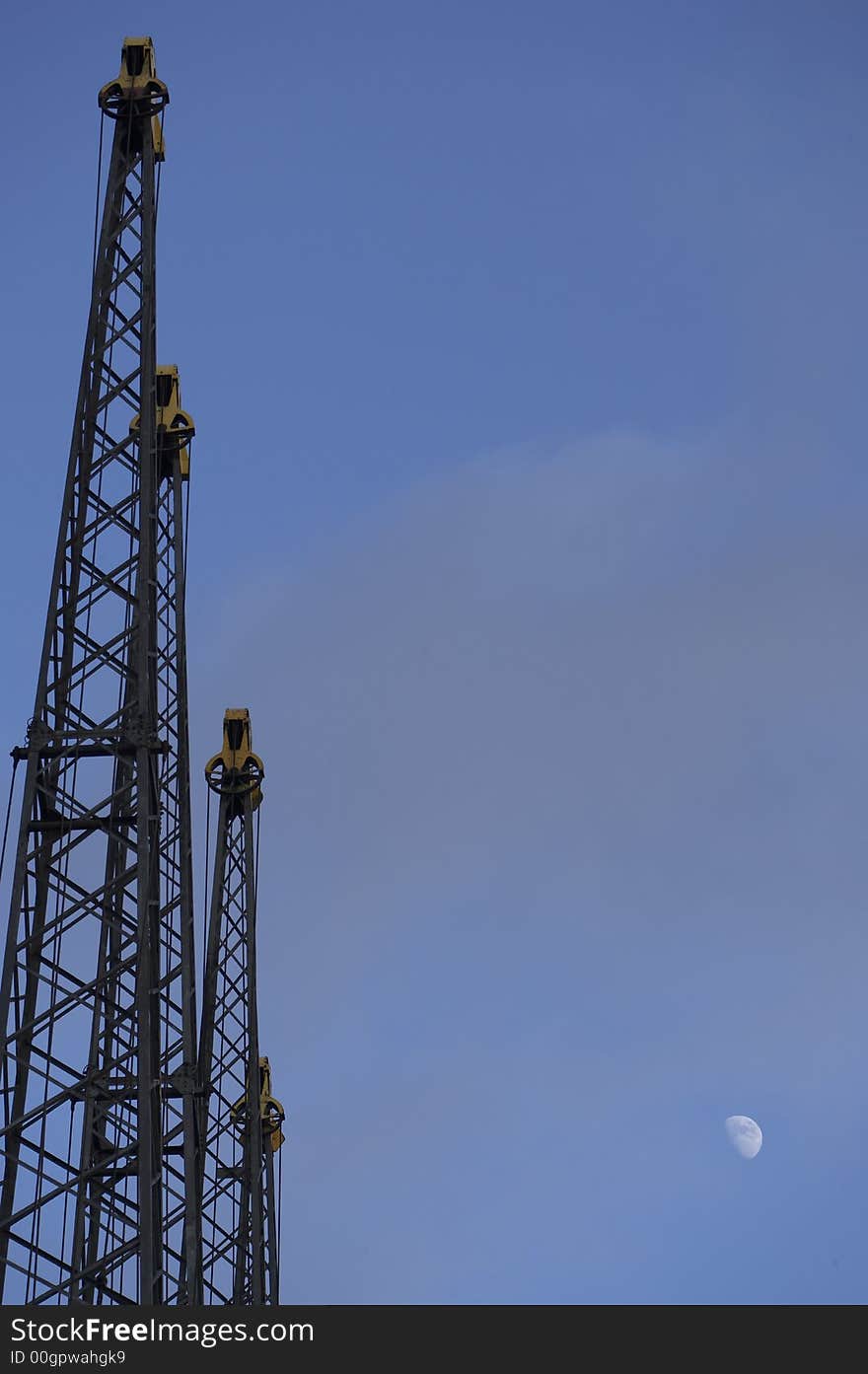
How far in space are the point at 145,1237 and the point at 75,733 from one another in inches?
265

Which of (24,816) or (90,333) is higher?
(90,333)

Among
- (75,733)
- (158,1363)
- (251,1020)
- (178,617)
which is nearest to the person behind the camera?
(158,1363)

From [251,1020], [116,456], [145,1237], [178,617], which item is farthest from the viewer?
[251,1020]

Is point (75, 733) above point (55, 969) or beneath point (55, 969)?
above

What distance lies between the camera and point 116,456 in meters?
32.8

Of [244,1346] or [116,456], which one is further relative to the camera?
[116,456]

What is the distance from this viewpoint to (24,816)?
29938mm

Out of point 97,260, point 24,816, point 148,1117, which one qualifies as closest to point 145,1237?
point 148,1117

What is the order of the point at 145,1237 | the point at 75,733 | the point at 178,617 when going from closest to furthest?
the point at 145,1237, the point at 75,733, the point at 178,617

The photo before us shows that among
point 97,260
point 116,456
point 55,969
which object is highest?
point 97,260

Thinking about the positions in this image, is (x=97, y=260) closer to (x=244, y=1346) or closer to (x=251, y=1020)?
(x=244, y=1346)

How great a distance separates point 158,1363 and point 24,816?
29.2ft

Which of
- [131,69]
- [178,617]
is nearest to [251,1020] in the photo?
[178,617]

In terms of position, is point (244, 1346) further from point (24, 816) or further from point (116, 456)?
point (116, 456)
